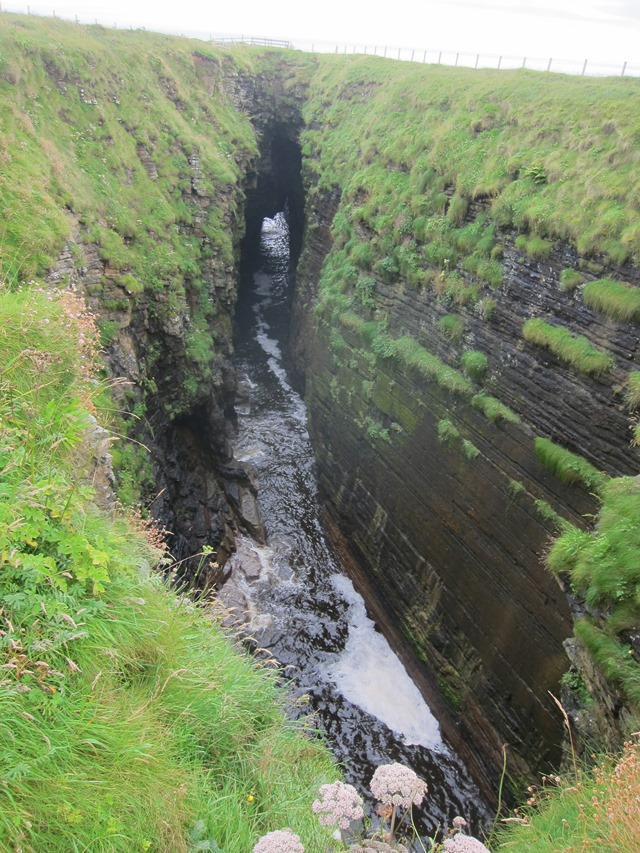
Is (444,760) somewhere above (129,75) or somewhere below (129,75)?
below

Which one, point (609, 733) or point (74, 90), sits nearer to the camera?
point (609, 733)

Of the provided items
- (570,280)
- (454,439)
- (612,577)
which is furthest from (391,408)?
(612,577)

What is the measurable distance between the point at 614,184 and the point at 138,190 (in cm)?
1460

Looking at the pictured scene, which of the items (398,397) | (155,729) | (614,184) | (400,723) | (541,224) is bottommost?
(400,723)

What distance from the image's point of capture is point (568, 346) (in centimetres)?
1115

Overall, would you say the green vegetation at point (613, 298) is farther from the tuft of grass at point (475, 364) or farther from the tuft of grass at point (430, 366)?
the tuft of grass at point (430, 366)

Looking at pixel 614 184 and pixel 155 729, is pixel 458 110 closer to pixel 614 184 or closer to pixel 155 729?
pixel 614 184

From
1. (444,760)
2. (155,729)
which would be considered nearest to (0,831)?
(155,729)

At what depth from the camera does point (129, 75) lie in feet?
68.4

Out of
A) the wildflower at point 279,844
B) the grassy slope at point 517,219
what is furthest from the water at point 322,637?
the grassy slope at point 517,219

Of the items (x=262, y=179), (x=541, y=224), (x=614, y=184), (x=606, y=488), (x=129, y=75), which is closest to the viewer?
(x=606, y=488)

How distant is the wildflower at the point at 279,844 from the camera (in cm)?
282

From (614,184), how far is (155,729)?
1315cm

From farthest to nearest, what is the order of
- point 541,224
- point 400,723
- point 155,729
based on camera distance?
point 400,723
point 541,224
point 155,729
